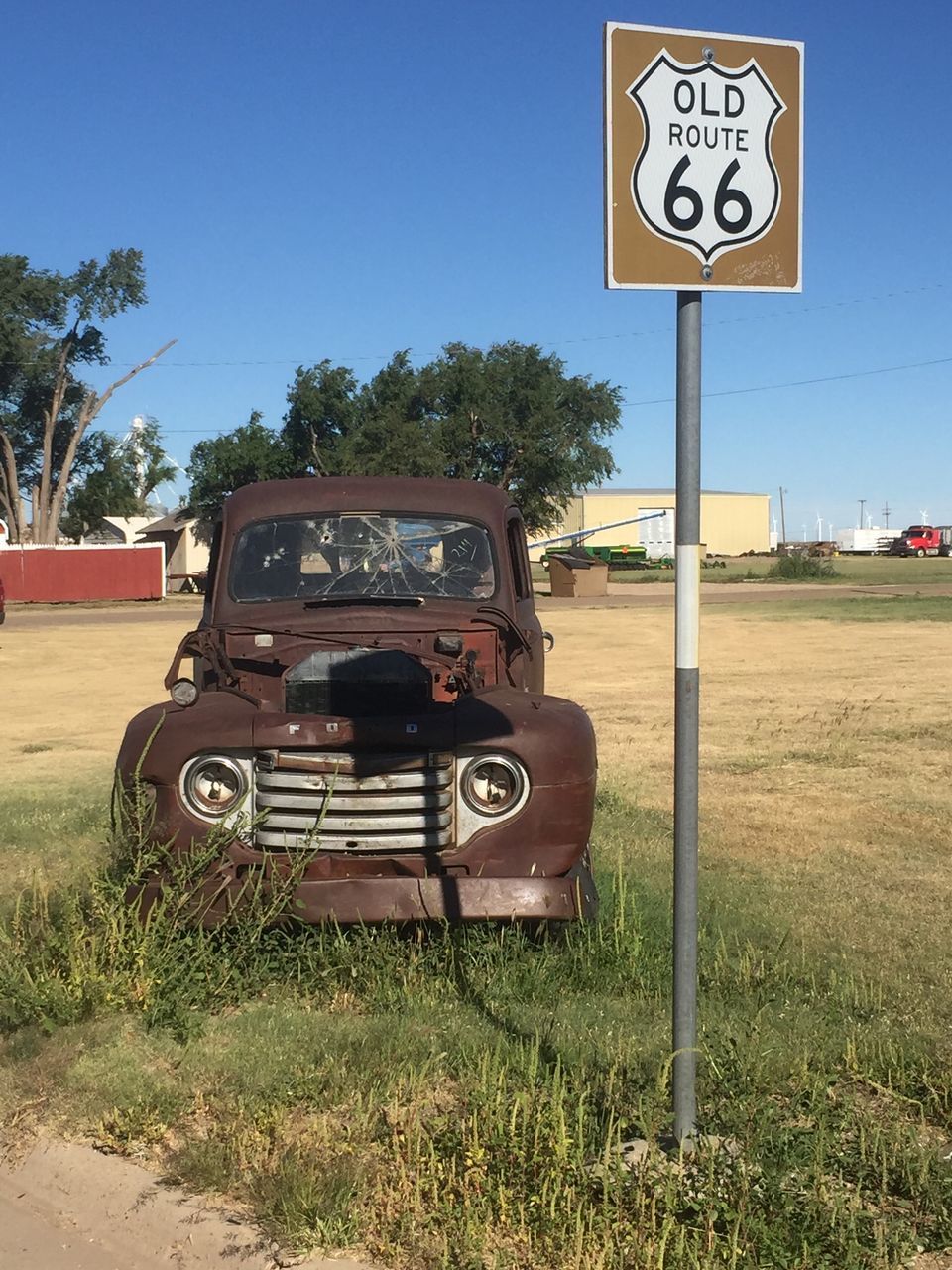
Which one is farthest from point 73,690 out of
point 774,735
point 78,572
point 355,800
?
point 78,572

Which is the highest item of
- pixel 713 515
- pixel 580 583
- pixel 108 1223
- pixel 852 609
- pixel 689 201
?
pixel 713 515

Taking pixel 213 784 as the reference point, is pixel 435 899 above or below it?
below

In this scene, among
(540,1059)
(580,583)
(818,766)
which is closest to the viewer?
(540,1059)

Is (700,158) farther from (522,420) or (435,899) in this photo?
(522,420)

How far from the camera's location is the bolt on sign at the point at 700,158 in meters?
3.55

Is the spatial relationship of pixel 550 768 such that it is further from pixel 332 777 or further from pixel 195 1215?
pixel 195 1215

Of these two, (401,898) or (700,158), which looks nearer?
(700,158)

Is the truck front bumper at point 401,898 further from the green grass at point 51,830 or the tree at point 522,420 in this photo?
the tree at point 522,420

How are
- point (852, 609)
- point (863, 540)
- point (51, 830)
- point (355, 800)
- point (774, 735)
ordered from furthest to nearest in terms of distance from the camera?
1. point (863, 540)
2. point (852, 609)
3. point (774, 735)
4. point (51, 830)
5. point (355, 800)

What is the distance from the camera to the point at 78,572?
43344 mm

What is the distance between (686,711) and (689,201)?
1330 mm

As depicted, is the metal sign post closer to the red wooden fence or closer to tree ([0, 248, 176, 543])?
the red wooden fence

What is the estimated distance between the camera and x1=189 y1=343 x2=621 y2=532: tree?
6625 cm

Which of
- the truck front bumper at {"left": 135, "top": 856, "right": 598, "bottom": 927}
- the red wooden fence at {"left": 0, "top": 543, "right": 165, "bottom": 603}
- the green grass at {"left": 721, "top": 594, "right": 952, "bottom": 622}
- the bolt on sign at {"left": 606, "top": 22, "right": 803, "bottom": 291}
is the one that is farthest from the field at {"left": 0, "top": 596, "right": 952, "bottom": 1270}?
the red wooden fence at {"left": 0, "top": 543, "right": 165, "bottom": 603}
